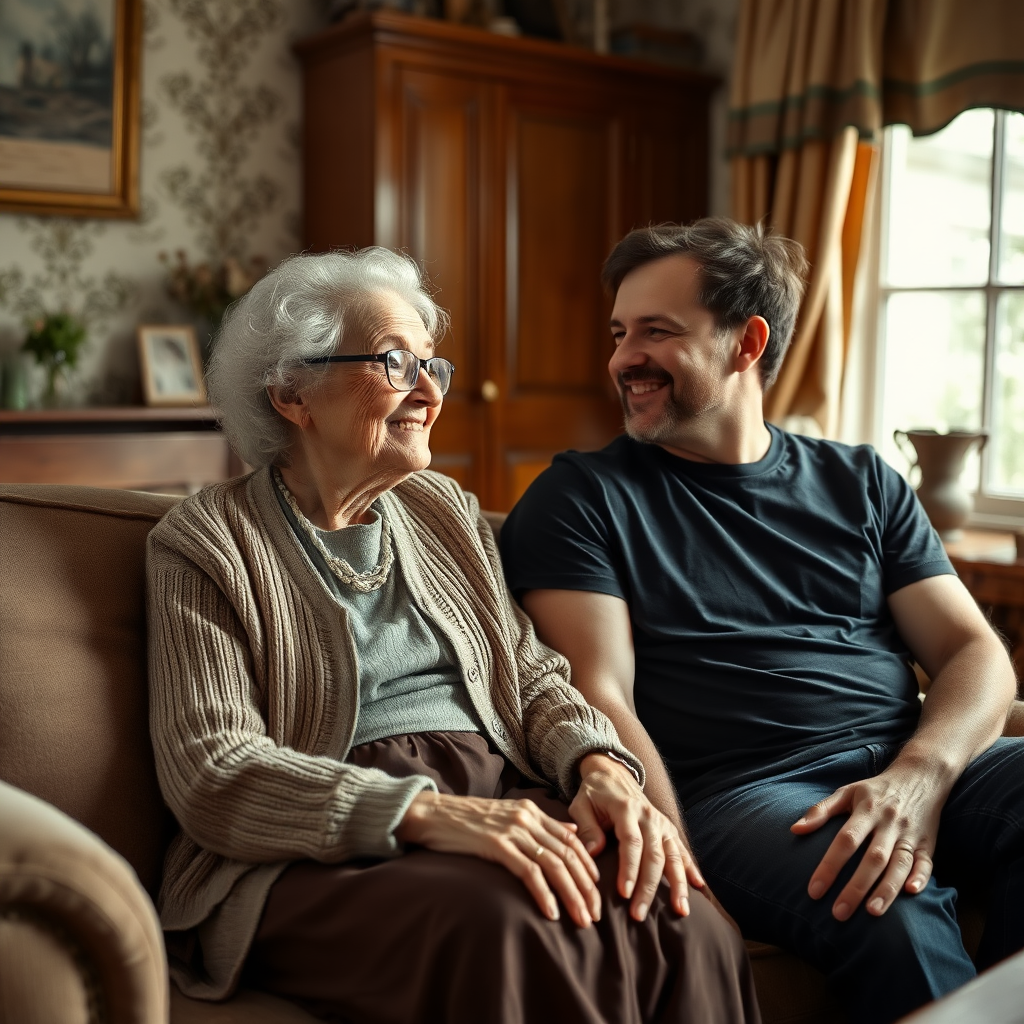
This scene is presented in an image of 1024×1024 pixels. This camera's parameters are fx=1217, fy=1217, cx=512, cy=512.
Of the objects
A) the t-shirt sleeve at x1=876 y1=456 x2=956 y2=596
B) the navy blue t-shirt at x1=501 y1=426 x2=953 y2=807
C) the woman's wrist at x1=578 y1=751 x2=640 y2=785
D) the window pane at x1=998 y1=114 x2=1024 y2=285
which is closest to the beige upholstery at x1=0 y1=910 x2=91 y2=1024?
the woman's wrist at x1=578 y1=751 x2=640 y2=785

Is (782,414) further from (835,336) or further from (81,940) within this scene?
(81,940)

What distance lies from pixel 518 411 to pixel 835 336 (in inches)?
39.0

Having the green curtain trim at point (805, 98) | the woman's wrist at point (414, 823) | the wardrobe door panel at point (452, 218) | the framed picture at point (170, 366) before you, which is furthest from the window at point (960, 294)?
the woman's wrist at point (414, 823)

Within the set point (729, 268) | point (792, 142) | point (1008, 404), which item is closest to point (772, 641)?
point (729, 268)

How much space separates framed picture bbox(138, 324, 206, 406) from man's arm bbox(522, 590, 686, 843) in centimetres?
208

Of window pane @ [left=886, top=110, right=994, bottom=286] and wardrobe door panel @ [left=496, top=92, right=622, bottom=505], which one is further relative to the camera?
wardrobe door panel @ [left=496, top=92, right=622, bottom=505]

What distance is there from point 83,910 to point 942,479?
7.79 feet

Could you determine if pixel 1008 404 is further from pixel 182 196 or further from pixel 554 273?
pixel 182 196

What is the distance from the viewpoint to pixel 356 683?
1.42 meters

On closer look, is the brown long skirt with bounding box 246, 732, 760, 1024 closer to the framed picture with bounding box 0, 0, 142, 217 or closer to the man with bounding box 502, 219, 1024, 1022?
the man with bounding box 502, 219, 1024, 1022

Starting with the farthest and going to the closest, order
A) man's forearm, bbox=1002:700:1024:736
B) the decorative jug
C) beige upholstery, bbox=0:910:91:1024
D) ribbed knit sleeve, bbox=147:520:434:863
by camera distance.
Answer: the decorative jug → man's forearm, bbox=1002:700:1024:736 → ribbed knit sleeve, bbox=147:520:434:863 → beige upholstery, bbox=0:910:91:1024

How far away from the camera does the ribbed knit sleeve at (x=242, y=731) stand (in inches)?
49.3

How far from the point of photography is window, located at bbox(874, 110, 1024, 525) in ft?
11.3

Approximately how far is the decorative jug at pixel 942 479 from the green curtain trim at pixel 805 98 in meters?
1.04
